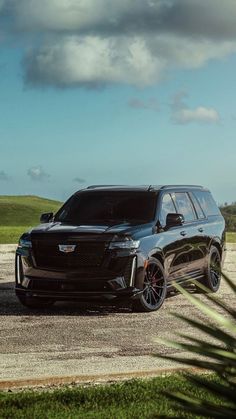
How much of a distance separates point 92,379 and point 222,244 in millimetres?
8866

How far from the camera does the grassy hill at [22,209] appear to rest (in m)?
78.9

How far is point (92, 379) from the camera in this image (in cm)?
729

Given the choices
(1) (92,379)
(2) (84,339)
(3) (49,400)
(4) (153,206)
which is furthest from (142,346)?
(4) (153,206)

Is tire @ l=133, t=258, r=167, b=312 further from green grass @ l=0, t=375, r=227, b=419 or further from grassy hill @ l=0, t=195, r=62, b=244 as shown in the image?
grassy hill @ l=0, t=195, r=62, b=244

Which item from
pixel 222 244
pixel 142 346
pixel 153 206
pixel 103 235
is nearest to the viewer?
pixel 142 346

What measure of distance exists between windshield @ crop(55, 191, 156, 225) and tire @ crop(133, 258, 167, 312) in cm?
80

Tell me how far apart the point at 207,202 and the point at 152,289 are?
357 cm

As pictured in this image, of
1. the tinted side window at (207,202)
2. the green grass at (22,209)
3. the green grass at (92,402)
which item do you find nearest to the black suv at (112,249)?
the tinted side window at (207,202)

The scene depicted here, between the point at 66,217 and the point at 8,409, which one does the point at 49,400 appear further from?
the point at 66,217

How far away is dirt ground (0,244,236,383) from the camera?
8.00 meters

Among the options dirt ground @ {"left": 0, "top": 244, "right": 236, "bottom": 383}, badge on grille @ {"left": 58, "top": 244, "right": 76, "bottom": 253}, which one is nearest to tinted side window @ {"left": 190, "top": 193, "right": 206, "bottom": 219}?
dirt ground @ {"left": 0, "top": 244, "right": 236, "bottom": 383}

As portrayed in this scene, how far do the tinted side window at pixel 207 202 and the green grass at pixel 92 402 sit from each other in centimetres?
846

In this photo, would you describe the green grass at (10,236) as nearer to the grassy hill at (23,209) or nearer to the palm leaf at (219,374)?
the grassy hill at (23,209)

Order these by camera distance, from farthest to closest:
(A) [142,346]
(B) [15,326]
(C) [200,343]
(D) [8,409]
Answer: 1. (B) [15,326]
2. (A) [142,346]
3. (D) [8,409]
4. (C) [200,343]
